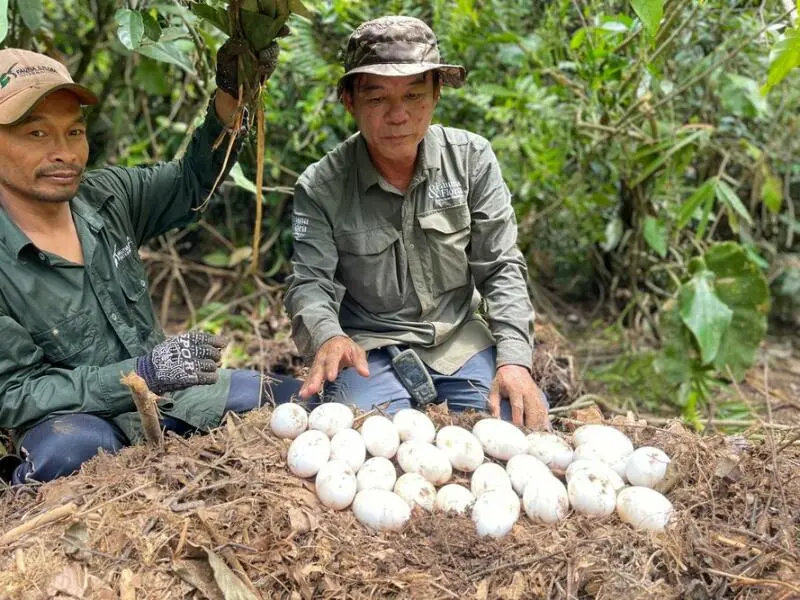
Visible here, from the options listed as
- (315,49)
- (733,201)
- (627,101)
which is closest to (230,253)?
(315,49)

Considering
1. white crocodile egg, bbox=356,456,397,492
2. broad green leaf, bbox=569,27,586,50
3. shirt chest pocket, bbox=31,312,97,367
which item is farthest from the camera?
broad green leaf, bbox=569,27,586,50

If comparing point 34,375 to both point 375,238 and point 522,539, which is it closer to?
point 375,238

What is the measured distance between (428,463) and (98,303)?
3.93 ft

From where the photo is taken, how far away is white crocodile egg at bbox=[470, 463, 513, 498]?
213 centimetres

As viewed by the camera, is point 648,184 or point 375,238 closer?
point 375,238

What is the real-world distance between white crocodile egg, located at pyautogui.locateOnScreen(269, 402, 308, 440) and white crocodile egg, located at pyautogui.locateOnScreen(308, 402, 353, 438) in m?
0.03

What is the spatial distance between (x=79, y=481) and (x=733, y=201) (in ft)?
10.6

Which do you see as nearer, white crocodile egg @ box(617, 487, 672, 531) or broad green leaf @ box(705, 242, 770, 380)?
white crocodile egg @ box(617, 487, 672, 531)

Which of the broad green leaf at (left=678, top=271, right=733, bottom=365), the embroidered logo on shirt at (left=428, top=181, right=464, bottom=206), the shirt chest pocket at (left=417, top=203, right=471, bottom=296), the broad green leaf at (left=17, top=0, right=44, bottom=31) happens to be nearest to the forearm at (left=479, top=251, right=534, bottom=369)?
the shirt chest pocket at (left=417, top=203, right=471, bottom=296)

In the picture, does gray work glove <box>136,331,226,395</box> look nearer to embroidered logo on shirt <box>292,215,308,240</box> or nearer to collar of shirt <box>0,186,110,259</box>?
collar of shirt <box>0,186,110,259</box>

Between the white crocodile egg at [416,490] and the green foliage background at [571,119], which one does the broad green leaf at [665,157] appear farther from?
the white crocodile egg at [416,490]

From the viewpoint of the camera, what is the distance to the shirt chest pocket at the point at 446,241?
285 centimetres

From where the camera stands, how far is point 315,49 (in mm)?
4285

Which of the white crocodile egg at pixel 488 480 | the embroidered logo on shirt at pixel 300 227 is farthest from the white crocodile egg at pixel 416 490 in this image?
the embroidered logo on shirt at pixel 300 227
